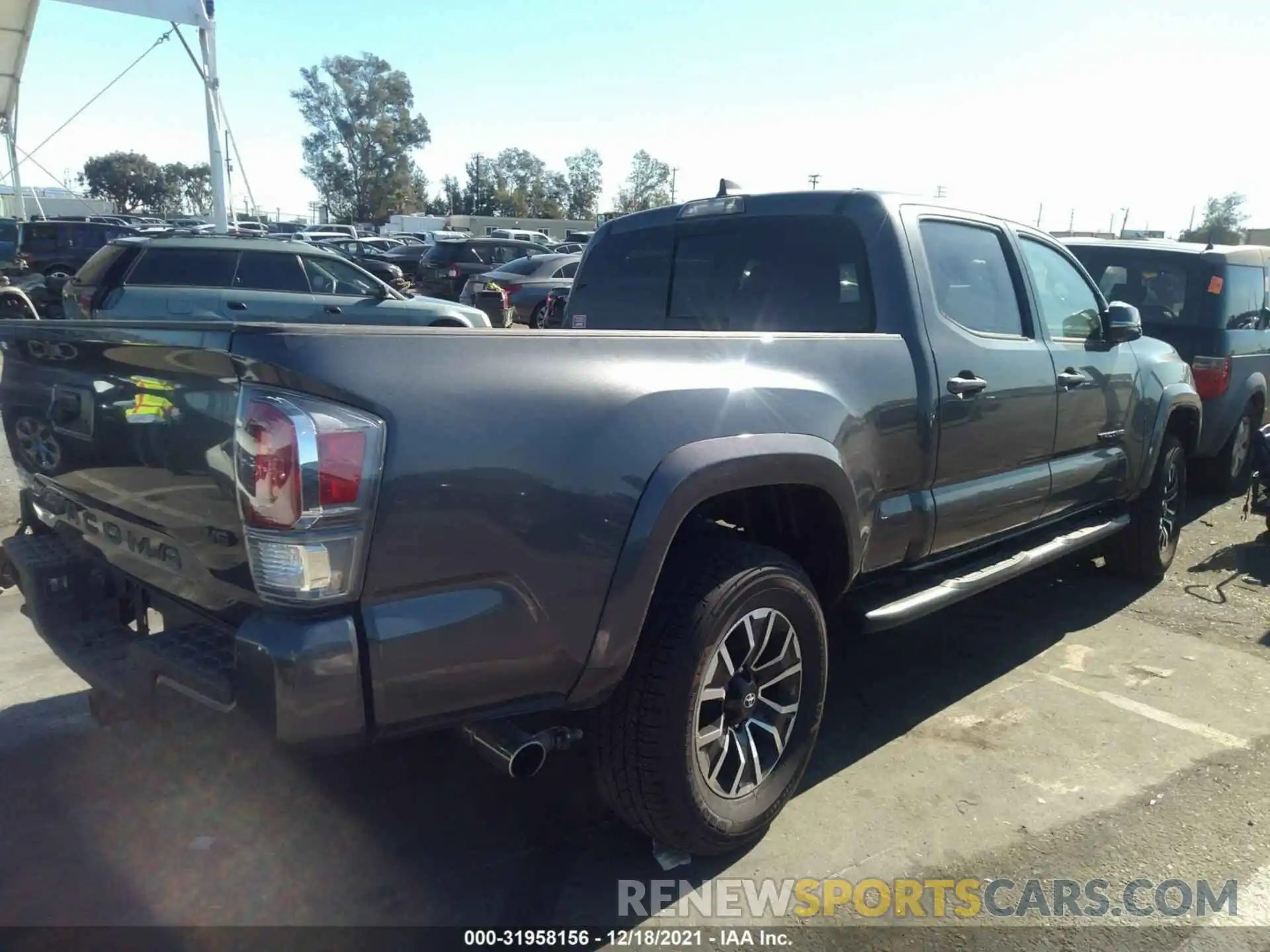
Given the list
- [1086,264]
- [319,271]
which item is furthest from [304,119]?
[1086,264]

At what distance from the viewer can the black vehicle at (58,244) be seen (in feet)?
69.8

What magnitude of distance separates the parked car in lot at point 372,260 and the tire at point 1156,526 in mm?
12023

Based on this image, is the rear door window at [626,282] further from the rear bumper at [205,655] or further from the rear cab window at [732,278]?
the rear bumper at [205,655]

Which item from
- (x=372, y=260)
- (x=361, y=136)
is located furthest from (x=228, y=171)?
(x=361, y=136)

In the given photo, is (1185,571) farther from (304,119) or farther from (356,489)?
(304,119)

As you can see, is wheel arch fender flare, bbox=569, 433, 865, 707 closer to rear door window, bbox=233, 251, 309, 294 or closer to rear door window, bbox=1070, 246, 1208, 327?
rear door window, bbox=1070, 246, 1208, 327

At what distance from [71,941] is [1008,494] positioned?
352 centimetres

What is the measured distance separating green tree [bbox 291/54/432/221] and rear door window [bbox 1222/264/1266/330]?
86.5m

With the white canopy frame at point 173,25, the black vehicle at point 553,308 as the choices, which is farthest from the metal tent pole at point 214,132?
the black vehicle at point 553,308

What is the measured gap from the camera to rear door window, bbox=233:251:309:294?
420 inches

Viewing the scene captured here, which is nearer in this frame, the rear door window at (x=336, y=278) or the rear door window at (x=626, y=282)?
the rear door window at (x=626, y=282)

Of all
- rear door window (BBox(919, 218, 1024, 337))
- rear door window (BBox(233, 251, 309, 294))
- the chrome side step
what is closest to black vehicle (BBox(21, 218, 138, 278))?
rear door window (BBox(233, 251, 309, 294))

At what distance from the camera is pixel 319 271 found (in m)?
11.2

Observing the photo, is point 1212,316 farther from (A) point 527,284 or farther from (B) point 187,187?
(B) point 187,187
